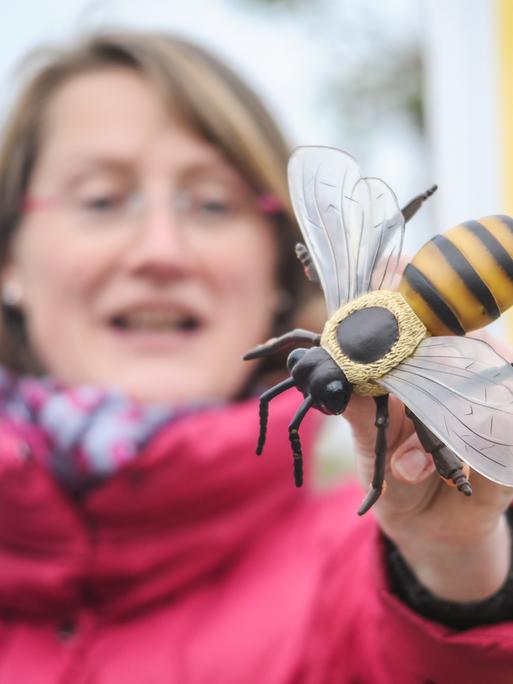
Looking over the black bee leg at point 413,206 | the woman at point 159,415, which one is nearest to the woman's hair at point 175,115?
the woman at point 159,415

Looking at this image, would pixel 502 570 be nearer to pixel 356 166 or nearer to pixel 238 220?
pixel 356 166

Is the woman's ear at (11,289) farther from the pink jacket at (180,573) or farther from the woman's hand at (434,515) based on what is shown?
the woman's hand at (434,515)

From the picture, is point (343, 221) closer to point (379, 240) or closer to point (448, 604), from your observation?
point (379, 240)

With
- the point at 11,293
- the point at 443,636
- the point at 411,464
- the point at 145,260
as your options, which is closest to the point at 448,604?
the point at 443,636

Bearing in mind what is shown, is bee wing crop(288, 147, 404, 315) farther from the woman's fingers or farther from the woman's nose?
the woman's nose

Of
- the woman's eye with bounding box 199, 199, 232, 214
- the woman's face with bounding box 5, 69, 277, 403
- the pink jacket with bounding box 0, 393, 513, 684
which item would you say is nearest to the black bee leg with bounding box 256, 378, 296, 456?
the pink jacket with bounding box 0, 393, 513, 684

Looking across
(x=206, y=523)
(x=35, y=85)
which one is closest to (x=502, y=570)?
(x=206, y=523)
